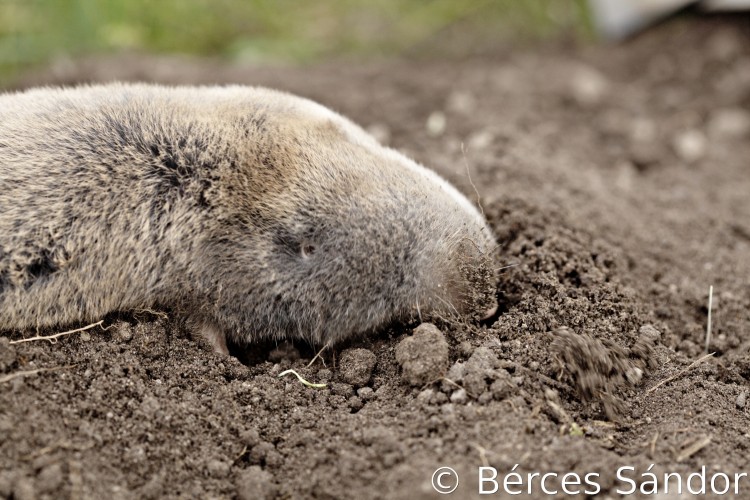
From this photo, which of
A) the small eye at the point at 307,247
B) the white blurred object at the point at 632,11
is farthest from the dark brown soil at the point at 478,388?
the white blurred object at the point at 632,11

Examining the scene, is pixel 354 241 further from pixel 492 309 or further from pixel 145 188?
pixel 145 188

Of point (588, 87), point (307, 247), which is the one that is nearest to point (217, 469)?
point (307, 247)

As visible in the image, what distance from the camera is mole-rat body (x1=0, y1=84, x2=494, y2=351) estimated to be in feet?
9.26

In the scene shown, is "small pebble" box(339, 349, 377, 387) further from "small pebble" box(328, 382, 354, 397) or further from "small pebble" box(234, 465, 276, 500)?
"small pebble" box(234, 465, 276, 500)

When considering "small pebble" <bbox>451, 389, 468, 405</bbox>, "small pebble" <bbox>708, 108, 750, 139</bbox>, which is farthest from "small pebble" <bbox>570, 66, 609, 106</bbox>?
"small pebble" <bbox>451, 389, 468, 405</bbox>

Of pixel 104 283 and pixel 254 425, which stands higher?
pixel 104 283

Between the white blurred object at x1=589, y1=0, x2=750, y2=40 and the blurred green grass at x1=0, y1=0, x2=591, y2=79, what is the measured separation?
0.61ft

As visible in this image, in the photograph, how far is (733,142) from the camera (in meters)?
5.02

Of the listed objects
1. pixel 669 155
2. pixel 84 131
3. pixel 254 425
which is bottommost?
pixel 254 425

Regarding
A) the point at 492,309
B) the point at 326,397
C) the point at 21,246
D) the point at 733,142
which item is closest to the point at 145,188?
the point at 21,246

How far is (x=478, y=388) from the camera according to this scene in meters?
2.56

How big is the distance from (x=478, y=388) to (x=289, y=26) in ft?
16.1

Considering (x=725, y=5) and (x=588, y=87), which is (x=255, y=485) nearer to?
(x=588, y=87)

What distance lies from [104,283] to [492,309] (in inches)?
59.3
